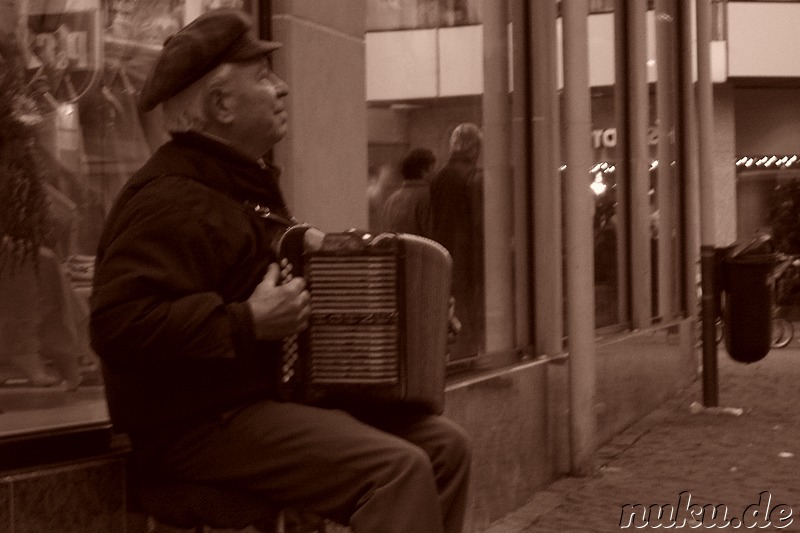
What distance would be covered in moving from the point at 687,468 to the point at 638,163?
12.8ft

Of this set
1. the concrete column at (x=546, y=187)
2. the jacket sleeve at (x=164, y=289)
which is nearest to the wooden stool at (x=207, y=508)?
the jacket sleeve at (x=164, y=289)

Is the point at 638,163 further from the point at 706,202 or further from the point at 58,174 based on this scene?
the point at 58,174

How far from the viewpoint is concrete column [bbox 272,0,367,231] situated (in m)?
5.27

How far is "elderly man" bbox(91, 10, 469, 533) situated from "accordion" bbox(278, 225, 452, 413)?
6cm

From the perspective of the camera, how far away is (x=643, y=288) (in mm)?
11289

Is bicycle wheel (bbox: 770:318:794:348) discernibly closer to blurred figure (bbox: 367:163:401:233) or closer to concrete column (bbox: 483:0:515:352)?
concrete column (bbox: 483:0:515:352)

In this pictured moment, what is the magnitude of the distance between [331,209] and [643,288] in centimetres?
615

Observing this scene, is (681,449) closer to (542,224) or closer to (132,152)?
(542,224)

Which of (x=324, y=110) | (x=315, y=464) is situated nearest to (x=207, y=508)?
(x=315, y=464)

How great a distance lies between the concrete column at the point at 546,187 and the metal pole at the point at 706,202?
263 cm

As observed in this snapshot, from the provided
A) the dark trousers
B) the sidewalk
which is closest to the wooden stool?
the dark trousers

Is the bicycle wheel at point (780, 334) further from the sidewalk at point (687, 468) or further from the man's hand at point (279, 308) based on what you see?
the man's hand at point (279, 308)

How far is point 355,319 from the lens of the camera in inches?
139

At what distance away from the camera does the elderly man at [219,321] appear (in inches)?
132
